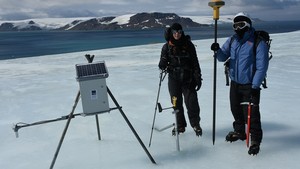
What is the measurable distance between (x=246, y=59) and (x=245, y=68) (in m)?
0.14

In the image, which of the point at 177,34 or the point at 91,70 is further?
the point at 177,34

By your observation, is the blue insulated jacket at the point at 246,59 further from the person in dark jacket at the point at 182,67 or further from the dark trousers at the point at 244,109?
the person in dark jacket at the point at 182,67

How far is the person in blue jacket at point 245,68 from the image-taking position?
4391 mm

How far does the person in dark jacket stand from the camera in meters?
5.20

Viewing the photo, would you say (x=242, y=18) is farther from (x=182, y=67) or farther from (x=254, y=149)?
(x=254, y=149)

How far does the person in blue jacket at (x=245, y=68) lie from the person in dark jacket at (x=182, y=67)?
1.87 feet

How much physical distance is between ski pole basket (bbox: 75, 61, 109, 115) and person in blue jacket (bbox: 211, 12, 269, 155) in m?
1.85

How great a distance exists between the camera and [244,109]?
4.93 metres

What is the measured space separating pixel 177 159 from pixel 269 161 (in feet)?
4.37

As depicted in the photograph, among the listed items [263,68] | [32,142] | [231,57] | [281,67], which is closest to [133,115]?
[32,142]

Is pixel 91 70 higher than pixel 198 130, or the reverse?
pixel 91 70

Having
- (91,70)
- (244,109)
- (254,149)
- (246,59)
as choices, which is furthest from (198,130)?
(91,70)

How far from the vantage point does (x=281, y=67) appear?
13.6 m

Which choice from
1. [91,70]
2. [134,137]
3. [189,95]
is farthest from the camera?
[134,137]
